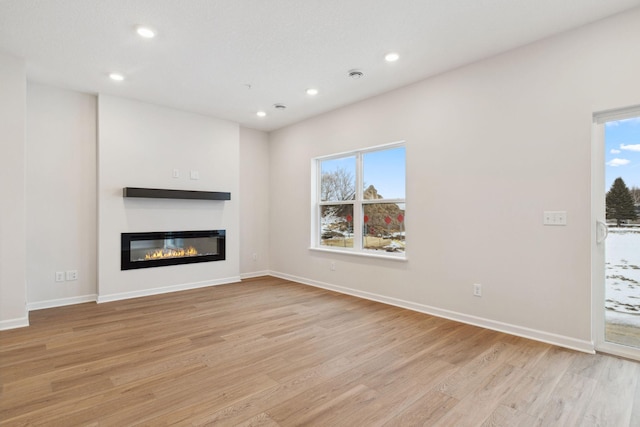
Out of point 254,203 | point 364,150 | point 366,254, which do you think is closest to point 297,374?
point 366,254

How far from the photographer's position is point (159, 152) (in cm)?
482

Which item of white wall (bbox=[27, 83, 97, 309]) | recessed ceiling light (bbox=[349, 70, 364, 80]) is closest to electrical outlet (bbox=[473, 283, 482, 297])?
recessed ceiling light (bbox=[349, 70, 364, 80])

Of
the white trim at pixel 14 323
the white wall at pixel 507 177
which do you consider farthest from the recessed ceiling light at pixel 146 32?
the white trim at pixel 14 323

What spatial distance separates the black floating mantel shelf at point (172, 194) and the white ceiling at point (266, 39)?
4.31ft

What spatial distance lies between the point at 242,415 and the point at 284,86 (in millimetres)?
3513

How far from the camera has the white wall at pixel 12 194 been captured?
3.25m

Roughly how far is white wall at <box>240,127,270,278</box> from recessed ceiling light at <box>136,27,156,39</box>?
2990 mm

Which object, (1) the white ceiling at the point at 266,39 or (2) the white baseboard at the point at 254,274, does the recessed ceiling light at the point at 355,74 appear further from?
(2) the white baseboard at the point at 254,274

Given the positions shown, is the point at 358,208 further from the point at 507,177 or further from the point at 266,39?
the point at 266,39

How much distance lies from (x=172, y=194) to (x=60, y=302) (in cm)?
190

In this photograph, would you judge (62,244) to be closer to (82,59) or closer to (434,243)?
(82,59)

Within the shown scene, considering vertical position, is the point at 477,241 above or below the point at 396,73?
below

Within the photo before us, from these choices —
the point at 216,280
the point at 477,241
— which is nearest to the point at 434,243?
the point at 477,241

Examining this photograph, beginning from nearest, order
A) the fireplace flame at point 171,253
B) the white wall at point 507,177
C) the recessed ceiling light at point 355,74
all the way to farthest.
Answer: the white wall at point 507,177, the recessed ceiling light at point 355,74, the fireplace flame at point 171,253
